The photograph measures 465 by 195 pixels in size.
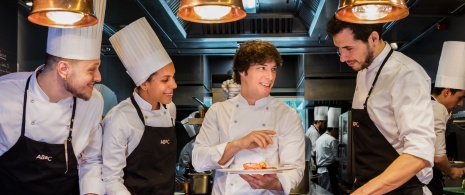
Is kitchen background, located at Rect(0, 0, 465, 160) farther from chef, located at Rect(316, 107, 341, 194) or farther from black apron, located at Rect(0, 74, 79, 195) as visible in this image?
black apron, located at Rect(0, 74, 79, 195)

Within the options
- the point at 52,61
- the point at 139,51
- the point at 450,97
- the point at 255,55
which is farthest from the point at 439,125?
the point at 52,61

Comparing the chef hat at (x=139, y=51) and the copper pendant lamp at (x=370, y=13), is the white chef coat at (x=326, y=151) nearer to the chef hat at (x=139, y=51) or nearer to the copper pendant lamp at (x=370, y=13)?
the chef hat at (x=139, y=51)

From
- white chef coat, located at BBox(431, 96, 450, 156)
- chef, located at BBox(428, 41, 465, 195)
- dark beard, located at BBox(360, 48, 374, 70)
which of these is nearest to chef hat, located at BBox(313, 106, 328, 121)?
chef, located at BBox(428, 41, 465, 195)

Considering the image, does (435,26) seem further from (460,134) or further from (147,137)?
(147,137)

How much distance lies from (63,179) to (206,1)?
→ 116 cm

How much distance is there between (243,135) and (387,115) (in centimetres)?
73

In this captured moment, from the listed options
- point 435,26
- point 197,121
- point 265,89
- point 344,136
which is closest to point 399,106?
point 265,89

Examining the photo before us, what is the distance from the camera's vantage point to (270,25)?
5312mm

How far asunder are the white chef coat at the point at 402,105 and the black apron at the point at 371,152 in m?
0.02

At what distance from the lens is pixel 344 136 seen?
7117mm

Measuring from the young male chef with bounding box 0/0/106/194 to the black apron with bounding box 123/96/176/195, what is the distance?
7.9 inches

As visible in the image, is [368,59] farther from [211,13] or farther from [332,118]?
[332,118]

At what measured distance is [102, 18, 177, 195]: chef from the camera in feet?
8.59

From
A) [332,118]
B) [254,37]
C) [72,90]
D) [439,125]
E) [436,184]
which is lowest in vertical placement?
[436,184]
